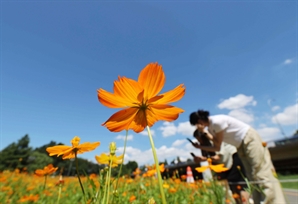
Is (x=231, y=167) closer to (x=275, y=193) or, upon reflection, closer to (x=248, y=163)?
(x=248, y=163)

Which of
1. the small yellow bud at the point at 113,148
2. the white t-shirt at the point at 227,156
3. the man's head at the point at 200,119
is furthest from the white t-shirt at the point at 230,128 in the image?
Result: the small yellow bud at the point at 113,148

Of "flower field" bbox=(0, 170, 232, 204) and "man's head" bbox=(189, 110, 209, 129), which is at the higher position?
"man's head" bbox=(189, 110, 209, 129)

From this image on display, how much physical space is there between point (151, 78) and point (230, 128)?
80.1 inches

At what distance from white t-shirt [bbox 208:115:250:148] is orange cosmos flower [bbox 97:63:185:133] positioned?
75.3 inches

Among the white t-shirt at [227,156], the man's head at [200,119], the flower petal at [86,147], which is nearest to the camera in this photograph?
the flower petal at [86,147]

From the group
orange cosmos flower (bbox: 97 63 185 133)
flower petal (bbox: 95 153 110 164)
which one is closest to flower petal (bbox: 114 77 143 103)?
orange cosmos flower (bbox: 97 63 185 133)

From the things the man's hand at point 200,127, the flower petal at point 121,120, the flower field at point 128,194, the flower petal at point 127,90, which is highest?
the man's hand at point 200,127

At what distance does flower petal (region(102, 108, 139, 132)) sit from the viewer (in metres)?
0.38

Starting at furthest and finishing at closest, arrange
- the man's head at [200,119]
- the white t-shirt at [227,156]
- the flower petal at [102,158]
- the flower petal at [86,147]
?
the white t-shirt at [227,156] < the man's head at [200,119] < the flower petal at [102,158] < the flower petal at [86,147]

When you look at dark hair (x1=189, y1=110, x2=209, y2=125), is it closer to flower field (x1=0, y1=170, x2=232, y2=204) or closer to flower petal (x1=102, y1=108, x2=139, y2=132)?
flower field (x1=0, y1=170, x2=232, y2=204)

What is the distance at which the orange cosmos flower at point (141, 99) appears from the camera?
388mm

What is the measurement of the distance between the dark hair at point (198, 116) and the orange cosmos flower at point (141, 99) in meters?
2.06

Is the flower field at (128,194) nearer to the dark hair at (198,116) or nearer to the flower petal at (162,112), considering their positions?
the flower petal at (162,112)

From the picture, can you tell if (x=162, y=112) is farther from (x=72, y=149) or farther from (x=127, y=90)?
(x=72, y=149)
